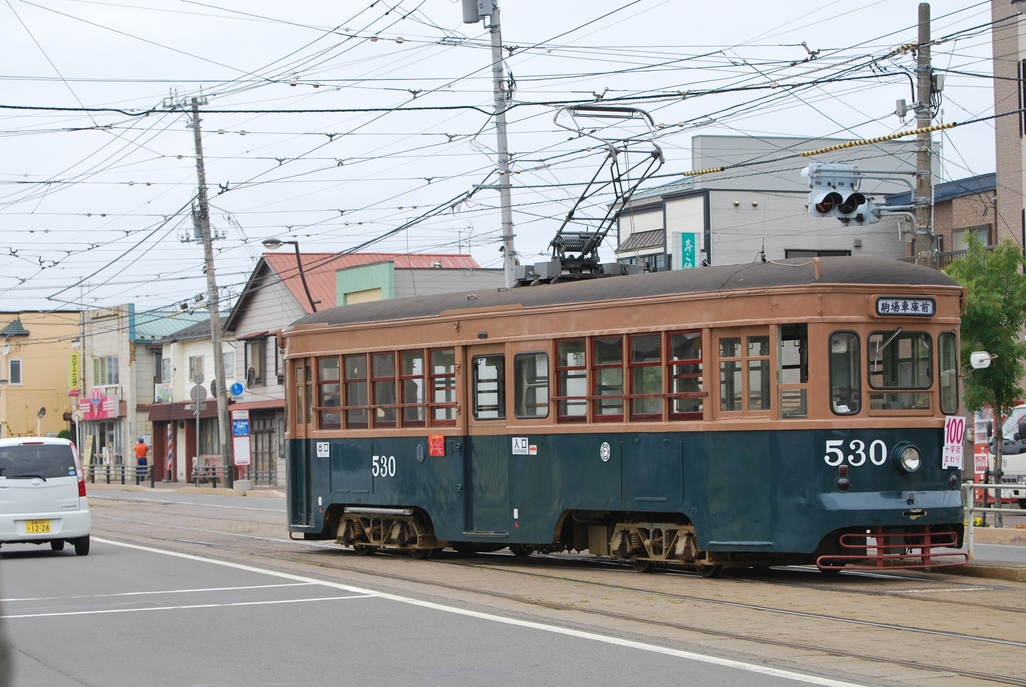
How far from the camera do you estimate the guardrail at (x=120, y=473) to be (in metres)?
57.1

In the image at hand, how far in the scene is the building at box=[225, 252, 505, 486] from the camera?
4716cm

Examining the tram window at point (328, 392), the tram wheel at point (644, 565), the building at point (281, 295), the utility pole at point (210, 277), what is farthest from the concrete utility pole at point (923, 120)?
the building at point (281, 295)

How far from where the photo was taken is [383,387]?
56.4 feet

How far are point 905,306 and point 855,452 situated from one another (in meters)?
1.54

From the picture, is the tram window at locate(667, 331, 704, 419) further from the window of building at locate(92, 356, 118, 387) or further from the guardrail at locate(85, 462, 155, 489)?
the window of building at locate(92, 356, 118, 387)

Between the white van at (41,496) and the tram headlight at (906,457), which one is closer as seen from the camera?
the tram headlight at (906,457)

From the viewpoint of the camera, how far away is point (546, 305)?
15016 mm

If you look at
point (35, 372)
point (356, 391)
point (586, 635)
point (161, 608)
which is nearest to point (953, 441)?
point (586, 635)

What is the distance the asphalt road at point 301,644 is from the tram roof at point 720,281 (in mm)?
3895

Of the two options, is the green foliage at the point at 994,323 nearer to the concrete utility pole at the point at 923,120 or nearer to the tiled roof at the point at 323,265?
the concrete utility pole at the point at 923,120

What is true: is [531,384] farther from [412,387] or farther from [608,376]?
[412,387]

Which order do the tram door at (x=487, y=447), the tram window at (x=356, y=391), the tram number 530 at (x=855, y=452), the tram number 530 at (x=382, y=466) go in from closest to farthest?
1. the tram number 530 at (x=855, y=452)
2. the tram door at (x=487, y=447)
3. the tram number 530 at (x=382, y=466)
4. the tram window at (x=356, y=391)

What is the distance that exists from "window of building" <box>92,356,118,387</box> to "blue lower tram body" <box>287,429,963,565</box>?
51693 millimetres

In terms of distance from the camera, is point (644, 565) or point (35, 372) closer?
point (644, 565)
